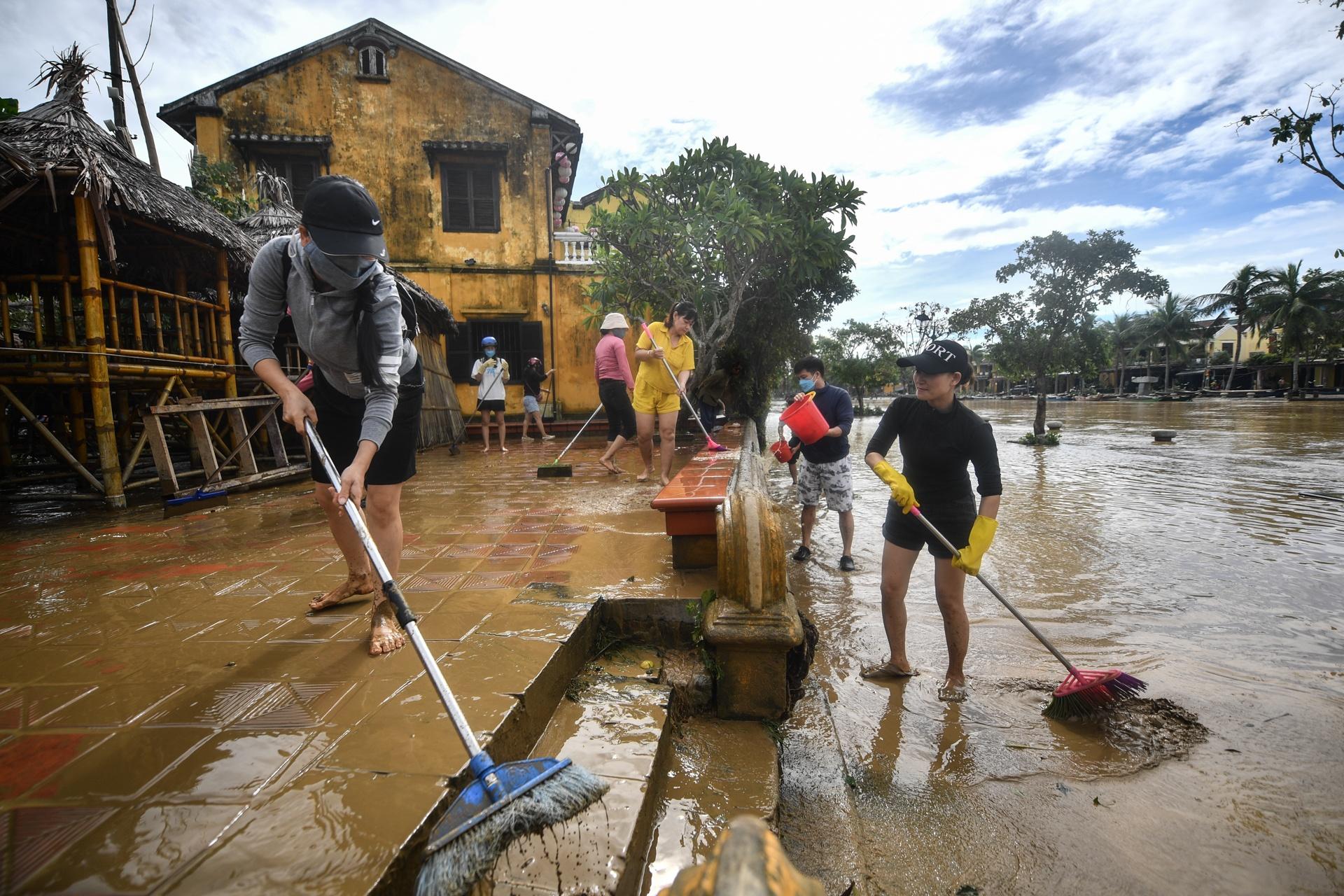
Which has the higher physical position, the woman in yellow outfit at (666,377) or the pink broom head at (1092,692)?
the woman in yellow outfit at (666,377)

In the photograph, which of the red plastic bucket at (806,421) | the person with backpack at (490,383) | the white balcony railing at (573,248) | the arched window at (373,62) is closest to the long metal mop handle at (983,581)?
the red plastic bucket at (806,421)

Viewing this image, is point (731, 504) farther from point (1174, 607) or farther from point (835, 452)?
point (1174, 607)

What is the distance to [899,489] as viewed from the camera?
10.4ft

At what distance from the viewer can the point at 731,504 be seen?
277cm

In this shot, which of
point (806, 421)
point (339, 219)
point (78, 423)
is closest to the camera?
point (339, 219)

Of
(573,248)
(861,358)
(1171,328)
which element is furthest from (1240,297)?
(573,248)

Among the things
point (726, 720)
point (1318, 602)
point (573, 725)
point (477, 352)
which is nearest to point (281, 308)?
point (573, 725)

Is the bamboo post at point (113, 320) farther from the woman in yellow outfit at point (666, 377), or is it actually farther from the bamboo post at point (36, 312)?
the woman in yellow outfit at point (666, 377)

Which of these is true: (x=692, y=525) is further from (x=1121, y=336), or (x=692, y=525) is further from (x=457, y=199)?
(x=1121, y=336)

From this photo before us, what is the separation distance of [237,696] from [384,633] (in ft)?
1.68

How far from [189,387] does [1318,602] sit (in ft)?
36.2

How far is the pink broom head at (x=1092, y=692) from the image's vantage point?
3010 mm

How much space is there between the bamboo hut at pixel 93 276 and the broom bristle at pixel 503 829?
Answer: 6519mm

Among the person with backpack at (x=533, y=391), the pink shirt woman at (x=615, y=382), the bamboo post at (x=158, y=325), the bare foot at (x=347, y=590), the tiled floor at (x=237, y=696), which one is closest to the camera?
the tiled floor at (x=237, y=696)
